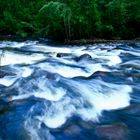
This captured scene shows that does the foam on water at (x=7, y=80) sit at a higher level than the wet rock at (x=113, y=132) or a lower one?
lower

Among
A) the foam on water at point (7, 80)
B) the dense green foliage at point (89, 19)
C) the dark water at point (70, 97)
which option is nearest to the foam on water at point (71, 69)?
the dark water at point (70, 97)

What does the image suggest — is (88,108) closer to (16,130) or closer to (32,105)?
(32,105)

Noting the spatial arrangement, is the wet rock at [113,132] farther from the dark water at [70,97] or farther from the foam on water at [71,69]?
the foam on water at [71,69]

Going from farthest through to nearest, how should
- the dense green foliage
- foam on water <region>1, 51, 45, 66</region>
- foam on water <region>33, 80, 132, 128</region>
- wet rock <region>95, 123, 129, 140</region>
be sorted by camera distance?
the dense green foliage, foam on water <region>1, 51, 45, 66</region>, foam on water <region>33, 80, 132, 128</region>, wet rock <region>95, 123, 129, 140</region>

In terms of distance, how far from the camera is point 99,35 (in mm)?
15086

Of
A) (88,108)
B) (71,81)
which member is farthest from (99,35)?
(88,108)

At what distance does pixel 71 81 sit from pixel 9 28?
33.6 feet

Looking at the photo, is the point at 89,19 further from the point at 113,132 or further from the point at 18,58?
the point at 113,132

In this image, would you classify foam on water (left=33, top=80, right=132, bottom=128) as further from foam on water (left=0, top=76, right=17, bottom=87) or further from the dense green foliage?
the dense green foliage

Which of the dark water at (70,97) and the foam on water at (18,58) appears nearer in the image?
the dark water at (70,97)

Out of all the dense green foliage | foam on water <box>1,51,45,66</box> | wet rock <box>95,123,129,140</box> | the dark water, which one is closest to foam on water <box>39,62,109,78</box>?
the dark water

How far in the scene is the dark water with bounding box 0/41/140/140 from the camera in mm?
5602

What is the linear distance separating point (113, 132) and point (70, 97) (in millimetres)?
1795

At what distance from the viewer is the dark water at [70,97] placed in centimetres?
560
